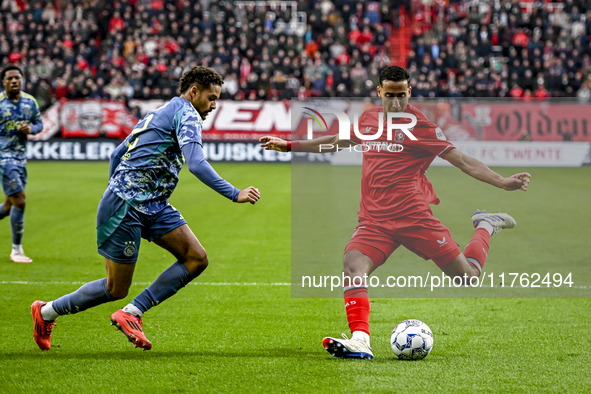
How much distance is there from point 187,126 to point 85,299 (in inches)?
57.9

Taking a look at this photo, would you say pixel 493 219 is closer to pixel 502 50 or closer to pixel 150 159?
pixel 150 159

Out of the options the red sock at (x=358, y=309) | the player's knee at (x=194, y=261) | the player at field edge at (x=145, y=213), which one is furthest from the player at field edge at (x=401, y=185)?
the player's knee at (x=194, y=261)

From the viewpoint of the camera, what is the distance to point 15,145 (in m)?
8.34

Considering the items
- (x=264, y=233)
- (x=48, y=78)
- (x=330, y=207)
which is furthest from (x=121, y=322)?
(x=48, y=78)

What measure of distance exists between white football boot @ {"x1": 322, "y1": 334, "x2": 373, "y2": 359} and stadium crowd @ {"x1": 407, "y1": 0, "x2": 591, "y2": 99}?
64.8ft

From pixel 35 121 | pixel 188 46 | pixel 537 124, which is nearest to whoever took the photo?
pixel 537 124

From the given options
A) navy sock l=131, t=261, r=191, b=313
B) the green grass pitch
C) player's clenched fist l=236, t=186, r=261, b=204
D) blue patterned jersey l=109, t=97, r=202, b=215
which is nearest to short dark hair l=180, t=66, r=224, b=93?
blue patterned jersey l=109, t=97, r=202, b=215

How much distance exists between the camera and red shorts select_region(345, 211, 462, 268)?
16.5ft

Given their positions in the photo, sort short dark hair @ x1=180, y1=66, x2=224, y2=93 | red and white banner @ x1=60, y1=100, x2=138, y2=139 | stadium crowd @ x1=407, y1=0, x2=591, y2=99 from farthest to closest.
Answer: stadium crowd @ x1=407, y1=0, x2=591, y2=99, red and white banner @ x1=60, y1=100, x2=138, y2=139, short dark hair @ x1=180, y1=66, x2=224, y2=93

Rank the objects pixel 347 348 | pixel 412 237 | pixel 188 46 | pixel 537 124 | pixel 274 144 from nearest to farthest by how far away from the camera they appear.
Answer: pixel 347 348 → pixel 274 144 → pixel 412 237 → pixel 537 124 → pixel 188 46

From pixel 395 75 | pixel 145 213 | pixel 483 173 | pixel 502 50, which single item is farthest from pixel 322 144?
pixel 502 50

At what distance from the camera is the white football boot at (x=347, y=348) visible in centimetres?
457

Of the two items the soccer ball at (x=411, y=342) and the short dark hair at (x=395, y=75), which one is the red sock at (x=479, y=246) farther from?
the short dark hair at (x=395, y=75)

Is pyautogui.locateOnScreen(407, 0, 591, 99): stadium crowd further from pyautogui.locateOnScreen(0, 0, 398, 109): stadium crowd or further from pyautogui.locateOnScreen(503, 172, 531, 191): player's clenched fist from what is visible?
pyautogui.locateOnScreen(503, 172, 531, 191): player's clenched fist
